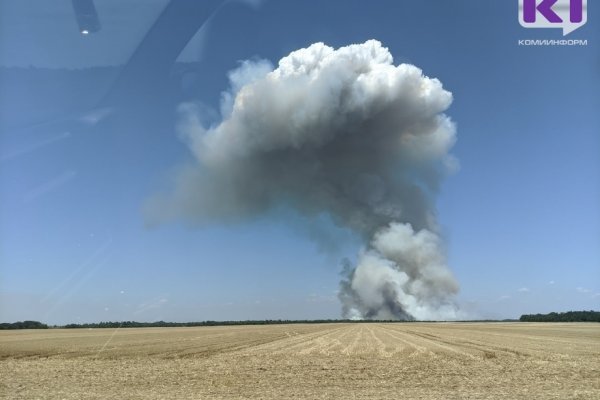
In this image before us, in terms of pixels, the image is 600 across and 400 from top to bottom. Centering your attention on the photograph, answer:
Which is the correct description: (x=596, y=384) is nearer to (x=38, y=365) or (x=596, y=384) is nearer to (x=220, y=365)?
(x=220, y=365)

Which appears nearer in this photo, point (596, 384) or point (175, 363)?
point (596, 384)

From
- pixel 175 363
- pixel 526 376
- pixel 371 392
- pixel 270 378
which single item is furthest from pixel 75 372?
pixel 526 376

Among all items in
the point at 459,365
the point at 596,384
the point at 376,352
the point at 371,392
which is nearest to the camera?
the point at 371,392

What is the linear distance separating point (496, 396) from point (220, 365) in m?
16.2

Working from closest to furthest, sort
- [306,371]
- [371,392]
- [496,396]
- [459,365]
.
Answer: [496,396], [371,392], [306,371], [459,365]

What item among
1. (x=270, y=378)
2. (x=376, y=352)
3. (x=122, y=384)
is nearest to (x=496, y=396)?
(x=270, y=378)

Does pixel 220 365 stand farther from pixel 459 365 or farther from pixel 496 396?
pixel 496 396

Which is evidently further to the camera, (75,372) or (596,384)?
(75,372)

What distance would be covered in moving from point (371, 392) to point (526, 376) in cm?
862

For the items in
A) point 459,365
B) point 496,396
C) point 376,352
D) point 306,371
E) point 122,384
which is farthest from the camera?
point 376,352

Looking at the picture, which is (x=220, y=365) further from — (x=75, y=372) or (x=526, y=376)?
(x=526, y=376)

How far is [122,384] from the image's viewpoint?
22.0 meters

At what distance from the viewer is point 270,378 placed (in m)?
23.2

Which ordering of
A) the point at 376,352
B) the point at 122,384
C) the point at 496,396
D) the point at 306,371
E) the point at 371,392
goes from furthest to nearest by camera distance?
the point at 376,352
the point at 306,371
the point at 122,384
the point at 371,392
the point at 496,396
